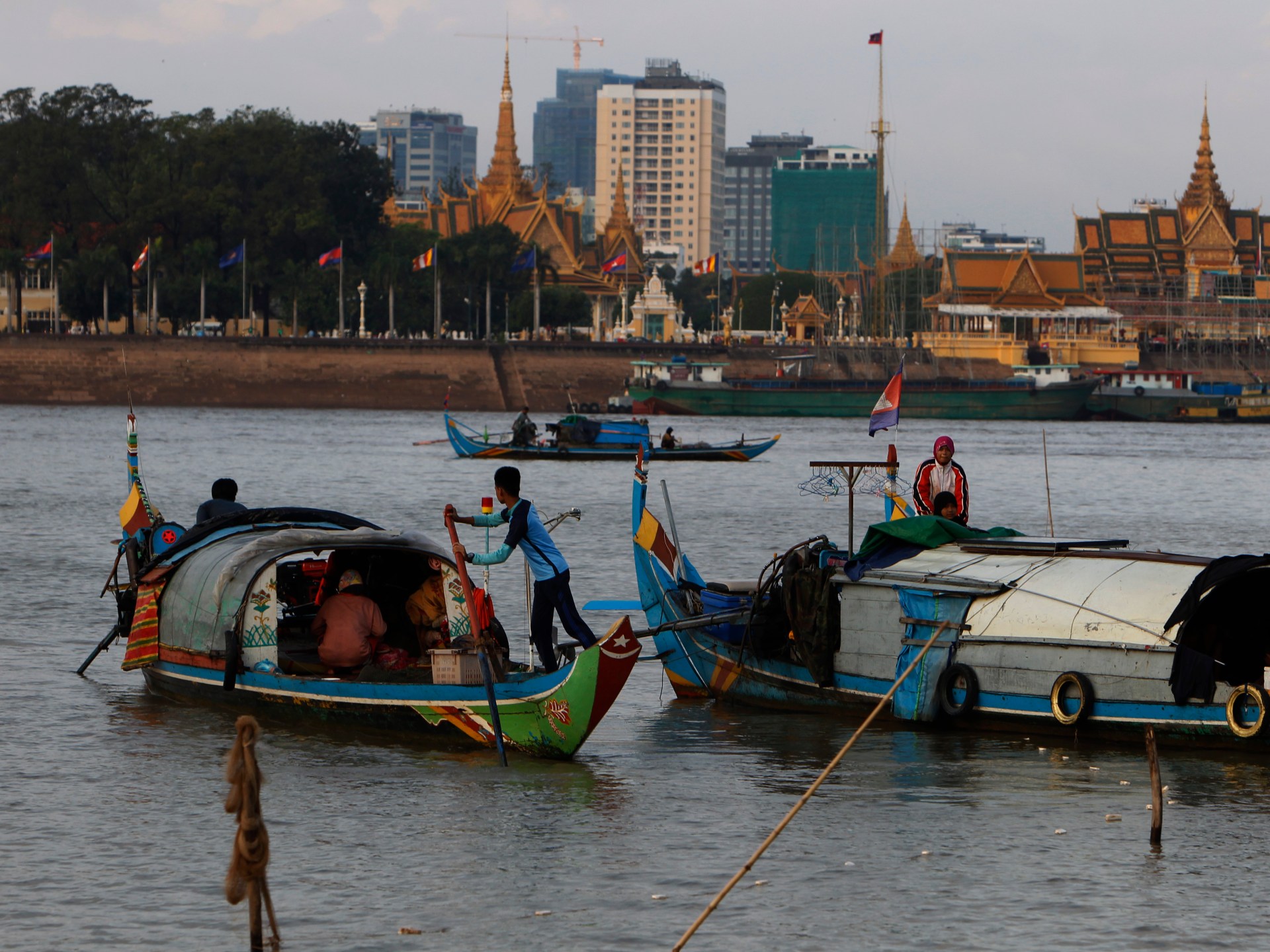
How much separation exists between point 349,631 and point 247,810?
6.00 meters

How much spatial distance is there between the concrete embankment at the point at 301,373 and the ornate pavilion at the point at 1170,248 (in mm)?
40067

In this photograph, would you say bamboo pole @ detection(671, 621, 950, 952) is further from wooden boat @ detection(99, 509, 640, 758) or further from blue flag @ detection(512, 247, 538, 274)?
blue flag @ detection(512, 247, 538, 274)

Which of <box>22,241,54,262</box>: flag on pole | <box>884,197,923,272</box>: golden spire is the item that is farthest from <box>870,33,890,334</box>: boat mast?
<box>22,241,54,262</box>: flag on pole

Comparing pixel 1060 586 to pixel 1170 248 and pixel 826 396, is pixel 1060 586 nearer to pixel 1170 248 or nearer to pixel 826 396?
pixel 826 396

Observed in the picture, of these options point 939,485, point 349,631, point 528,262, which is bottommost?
point 349,631

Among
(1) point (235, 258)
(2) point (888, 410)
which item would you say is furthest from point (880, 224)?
(2) point (888, 410)

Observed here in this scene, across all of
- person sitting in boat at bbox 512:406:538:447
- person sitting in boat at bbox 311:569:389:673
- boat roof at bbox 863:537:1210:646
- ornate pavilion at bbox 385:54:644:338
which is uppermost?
ornate pavilion at bbox 385:54:644:338

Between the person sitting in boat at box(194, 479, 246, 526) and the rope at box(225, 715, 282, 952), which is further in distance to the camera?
the person sitting in boat at box(194, 479, 246, 526)

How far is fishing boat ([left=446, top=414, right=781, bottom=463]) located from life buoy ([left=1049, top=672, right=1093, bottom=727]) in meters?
35.3

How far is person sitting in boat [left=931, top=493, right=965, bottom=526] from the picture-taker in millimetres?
13602

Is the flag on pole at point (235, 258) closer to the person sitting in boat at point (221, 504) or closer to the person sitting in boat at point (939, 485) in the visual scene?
the person sitting in boat at point (221, 504)

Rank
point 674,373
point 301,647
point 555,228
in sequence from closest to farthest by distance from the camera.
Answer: point 301,647, point 674,373, point 555,228

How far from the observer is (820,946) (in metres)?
7.81

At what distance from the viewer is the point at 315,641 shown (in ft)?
43.8
